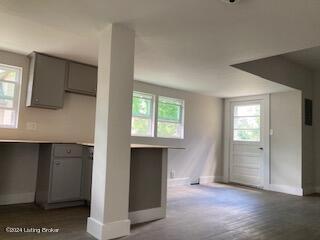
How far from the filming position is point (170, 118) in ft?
20.0

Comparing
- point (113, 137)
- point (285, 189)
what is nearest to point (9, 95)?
point (113, 137)

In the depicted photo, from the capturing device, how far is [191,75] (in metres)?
4.85

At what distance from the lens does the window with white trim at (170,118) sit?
593cm

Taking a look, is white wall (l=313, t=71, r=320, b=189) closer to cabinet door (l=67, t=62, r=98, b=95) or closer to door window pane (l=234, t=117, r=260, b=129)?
door window pane (l=234, t=117, r=260, b=129)

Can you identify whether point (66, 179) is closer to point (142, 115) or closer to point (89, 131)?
point (89, 131)

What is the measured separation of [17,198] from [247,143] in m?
5.03

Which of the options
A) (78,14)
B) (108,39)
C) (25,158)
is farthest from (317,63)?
(25,158)

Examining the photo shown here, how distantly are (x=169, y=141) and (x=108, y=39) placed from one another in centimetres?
350

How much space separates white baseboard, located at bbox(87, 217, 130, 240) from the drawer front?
134 cm

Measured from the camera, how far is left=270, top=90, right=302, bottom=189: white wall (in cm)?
560

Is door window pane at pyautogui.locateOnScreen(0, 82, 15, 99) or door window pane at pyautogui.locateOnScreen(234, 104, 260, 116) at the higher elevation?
door window pane at pyautogui.locateOnScreen(234, 104, 260, 116)

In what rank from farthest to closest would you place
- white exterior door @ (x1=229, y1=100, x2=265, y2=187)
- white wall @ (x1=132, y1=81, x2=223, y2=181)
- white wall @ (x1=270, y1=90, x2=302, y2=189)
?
white exterior door @ (x1=229, y1=100, x2=265, y2=187) < white wall @ (x1=132, y1=81, x2=223, y2=181) < white wall @ (x1=270, y1=90, x2=302, y2=189)

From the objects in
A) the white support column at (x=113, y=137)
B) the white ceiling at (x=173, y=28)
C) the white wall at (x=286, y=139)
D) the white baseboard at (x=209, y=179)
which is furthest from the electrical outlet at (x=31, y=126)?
the white wall at (x=286, y=139)

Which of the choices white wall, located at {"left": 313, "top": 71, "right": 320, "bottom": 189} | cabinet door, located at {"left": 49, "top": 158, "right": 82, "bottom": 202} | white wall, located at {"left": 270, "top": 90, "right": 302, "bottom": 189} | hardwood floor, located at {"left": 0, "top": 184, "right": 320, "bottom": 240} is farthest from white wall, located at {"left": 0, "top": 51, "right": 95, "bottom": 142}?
white wall, located at {"left": 313, "top": 71, "right": 320, "bottom": 189}
